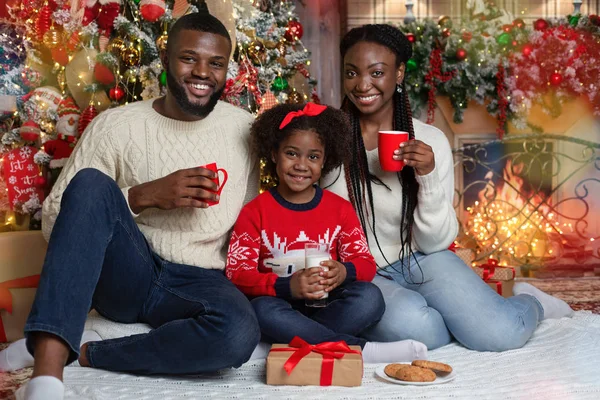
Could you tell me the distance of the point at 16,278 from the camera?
9.75ft

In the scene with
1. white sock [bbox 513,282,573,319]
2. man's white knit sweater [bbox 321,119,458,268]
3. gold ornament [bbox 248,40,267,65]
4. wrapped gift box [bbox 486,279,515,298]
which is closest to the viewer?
man's white knit sweater [bbox 321,119,458,268]

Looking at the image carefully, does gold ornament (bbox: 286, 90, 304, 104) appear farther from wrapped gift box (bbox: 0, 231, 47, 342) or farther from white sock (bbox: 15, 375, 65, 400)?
white sock (bbox: 15, 375, 65, 400)

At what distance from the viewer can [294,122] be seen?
2496 mm

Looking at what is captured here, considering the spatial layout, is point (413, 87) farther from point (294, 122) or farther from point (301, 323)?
point (301, 323)

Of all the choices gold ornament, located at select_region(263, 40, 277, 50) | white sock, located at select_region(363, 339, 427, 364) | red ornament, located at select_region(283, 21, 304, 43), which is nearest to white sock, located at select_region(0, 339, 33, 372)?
white sock, located at select_region(363, 339, 427, 364)

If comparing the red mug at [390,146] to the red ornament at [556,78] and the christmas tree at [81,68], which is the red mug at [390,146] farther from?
the red ornament at [556,78]

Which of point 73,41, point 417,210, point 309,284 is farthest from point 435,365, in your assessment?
point 73,41

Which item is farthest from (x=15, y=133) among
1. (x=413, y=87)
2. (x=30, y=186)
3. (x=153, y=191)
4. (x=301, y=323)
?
(x=413, y=87)

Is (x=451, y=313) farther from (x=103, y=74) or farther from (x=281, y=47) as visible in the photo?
(x=103, y=74)

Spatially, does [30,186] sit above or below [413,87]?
below

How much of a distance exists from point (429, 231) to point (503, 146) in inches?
105

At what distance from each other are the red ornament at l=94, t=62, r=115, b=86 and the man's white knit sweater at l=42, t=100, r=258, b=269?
1.21 m

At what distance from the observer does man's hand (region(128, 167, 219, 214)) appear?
2.12 meters

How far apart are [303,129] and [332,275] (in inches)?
22.0
